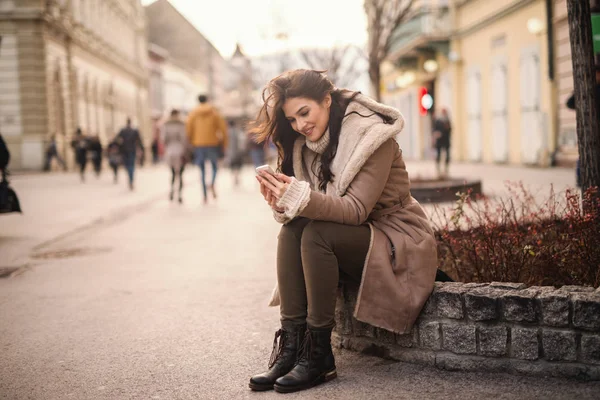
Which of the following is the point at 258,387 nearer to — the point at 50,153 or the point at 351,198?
the point at 351,198

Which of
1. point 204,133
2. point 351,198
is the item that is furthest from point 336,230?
point 204,133

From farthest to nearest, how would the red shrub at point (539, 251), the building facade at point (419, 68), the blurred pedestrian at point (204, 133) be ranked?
the building facade at point (419, 68) → the blurred pedestrian at point (204, 133) → the red shrub at point (539, 251)

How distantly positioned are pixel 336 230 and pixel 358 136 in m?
0.47

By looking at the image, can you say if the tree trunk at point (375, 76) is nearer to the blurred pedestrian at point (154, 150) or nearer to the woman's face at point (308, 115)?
the woman's face at point (308, 115)

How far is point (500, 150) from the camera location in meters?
25.7

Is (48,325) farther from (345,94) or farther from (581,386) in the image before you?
(581,386)

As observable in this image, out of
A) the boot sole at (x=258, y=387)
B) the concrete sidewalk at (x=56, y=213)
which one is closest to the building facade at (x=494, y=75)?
the concrete sidewalk at (x=56, y=213)

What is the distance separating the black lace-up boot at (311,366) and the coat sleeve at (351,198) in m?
0.52

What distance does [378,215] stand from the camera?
3910 millimetres

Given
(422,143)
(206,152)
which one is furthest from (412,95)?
(206,152)

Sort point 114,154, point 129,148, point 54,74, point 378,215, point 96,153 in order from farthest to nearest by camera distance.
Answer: point 54,74 < point 96,153 < point 114,154 < point 129,148 < point 378,215

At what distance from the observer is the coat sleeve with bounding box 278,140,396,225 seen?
356 cm

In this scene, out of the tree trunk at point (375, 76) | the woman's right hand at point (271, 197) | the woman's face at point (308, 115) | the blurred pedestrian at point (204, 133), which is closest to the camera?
the woman's right hand at point (271, 197)

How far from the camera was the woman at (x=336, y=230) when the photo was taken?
3637 mm
